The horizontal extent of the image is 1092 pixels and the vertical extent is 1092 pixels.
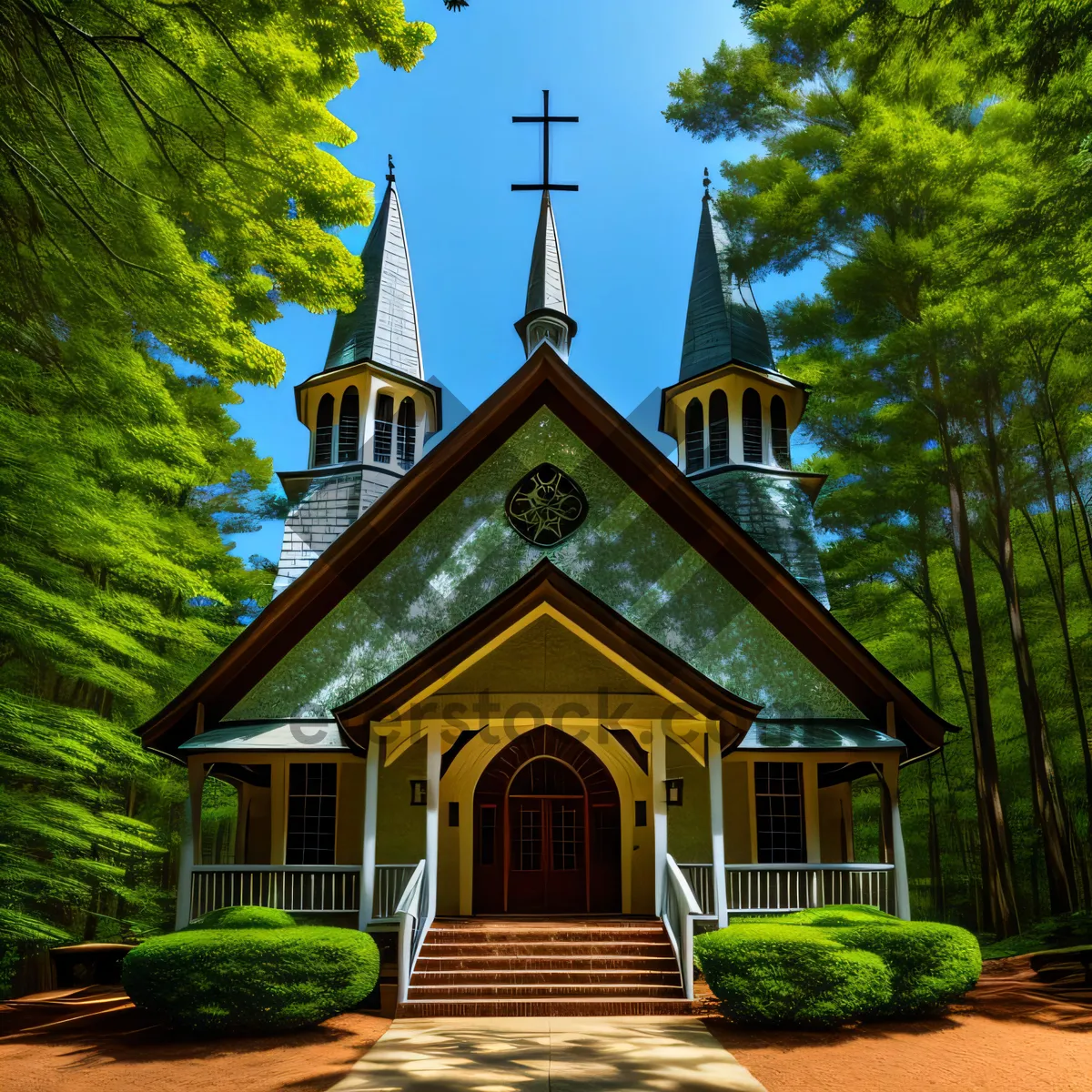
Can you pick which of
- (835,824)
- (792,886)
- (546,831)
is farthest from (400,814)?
(835,824)

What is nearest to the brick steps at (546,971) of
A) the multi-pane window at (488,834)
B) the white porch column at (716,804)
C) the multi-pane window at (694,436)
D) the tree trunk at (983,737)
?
the white porch column at (716,804)

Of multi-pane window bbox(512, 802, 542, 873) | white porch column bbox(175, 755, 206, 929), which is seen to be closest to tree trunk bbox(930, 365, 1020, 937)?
multi-pane window bbox(512, 802, 542, 873)

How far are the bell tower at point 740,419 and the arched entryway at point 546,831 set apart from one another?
5.52 m

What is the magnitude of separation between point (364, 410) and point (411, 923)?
11.5m

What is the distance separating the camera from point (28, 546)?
10.8m

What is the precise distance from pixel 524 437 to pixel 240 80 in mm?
6202

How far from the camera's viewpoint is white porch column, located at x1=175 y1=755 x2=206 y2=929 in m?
12.2

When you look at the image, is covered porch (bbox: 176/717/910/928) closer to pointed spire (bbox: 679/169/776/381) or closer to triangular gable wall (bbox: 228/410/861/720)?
triangular gable wall (bbox: 228/410/861/720)

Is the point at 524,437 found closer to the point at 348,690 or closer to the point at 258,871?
the point at 348,690

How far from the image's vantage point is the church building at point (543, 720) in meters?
11.7

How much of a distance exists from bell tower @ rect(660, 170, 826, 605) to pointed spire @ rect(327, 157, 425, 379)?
5.70 meters

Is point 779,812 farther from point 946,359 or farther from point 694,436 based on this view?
point 946,359

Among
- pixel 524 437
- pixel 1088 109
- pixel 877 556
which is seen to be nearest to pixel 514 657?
pixel 524 437

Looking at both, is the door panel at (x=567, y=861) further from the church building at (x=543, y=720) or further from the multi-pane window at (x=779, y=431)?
the multi-pane window at (x=779, y=431)
